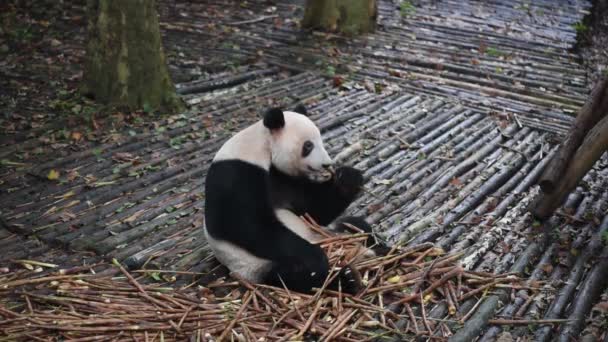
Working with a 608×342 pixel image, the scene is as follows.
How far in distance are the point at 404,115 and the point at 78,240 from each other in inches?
131

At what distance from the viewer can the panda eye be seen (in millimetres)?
3760

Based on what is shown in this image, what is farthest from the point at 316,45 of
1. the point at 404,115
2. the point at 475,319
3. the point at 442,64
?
the point at 475,319

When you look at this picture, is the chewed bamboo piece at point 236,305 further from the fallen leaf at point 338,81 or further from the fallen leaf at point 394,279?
the fallen leaf at point 338,81

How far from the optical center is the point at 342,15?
29.7 ft

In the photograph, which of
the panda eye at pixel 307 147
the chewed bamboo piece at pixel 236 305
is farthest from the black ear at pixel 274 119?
the chewed bamboo piece at pixel 236 305

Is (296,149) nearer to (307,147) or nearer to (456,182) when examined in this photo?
(307,147)

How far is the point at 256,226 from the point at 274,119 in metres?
0.57

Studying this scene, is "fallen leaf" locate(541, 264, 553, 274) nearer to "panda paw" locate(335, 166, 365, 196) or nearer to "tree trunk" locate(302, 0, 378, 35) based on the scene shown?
"panda paw" locate(335, 166, 365, 196)

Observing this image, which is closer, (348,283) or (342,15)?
(348,283)

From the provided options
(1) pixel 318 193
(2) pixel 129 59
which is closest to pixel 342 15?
(2) pixel 129 59

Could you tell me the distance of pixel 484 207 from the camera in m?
4.84

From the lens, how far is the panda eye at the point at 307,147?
3760mm

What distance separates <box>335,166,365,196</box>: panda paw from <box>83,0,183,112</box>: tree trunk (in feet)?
9.18

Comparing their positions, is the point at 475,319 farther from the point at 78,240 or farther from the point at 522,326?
the point at 78,240
